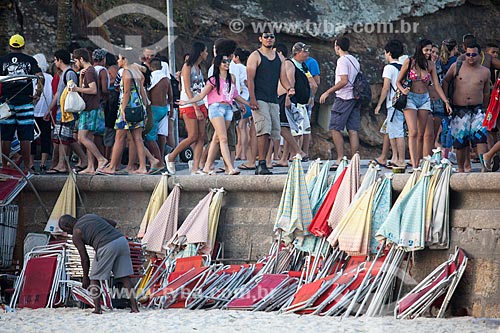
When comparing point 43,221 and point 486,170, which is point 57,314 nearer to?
point 43,221

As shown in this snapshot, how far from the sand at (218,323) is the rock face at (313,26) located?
10090 millimetres

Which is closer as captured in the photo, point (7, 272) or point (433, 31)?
point (7, 272)

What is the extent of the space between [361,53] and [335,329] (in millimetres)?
13235

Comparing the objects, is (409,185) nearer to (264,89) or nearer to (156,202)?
(264,89)

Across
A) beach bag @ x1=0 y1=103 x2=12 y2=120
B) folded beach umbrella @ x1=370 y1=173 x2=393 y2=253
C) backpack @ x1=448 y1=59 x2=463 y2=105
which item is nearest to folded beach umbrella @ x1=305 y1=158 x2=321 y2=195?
folded beach umbrella @ x1=370 y1=173 x2=393 y2=253

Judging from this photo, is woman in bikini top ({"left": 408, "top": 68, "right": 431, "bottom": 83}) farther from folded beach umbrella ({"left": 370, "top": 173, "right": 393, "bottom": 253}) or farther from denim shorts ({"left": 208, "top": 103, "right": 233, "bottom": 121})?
denim shorts ({"left": 208, "top": 103, "right": 233, "bottom": 121})

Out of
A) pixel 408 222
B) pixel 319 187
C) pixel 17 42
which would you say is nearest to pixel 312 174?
pixel 319 187

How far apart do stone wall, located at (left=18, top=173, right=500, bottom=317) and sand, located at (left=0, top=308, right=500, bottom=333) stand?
47 cm

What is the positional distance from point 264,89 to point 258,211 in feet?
4.67

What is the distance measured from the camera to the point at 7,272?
47.1 feet

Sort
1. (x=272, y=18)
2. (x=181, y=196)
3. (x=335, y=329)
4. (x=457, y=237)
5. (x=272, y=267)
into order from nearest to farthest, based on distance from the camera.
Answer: (x=335, y=329), (x=457, y=237), (x=272, y=267), (x=181, y=196), (x=272, y=18)

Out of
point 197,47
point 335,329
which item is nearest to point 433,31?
point 197,47

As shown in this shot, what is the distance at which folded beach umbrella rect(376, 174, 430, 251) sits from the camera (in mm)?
12133

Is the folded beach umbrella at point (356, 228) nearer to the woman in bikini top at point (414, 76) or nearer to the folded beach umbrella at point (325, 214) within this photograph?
the folded beach umbrella at point (325, 214)
